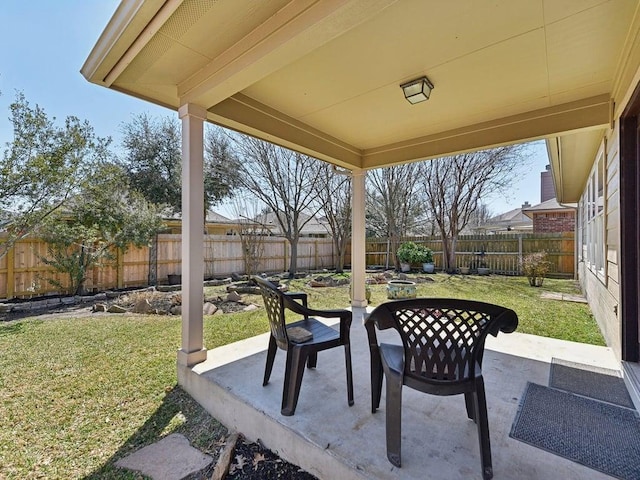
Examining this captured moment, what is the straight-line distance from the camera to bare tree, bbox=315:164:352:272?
11516 mm

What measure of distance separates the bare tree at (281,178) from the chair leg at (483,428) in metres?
9.35

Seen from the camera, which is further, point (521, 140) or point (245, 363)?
point (521, 140)

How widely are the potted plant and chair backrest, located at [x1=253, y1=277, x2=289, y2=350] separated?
999cm

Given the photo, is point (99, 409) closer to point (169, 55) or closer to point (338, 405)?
point (338, 405)

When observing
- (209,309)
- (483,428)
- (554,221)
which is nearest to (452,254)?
(554,221)

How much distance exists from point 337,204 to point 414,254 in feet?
11.4

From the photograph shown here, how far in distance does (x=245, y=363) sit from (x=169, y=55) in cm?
265

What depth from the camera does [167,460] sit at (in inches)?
79.5

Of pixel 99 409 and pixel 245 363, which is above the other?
pixel 245 363

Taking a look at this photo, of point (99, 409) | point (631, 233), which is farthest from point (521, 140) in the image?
point (99, 409)

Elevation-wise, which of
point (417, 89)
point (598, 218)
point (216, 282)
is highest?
point (417, 89)

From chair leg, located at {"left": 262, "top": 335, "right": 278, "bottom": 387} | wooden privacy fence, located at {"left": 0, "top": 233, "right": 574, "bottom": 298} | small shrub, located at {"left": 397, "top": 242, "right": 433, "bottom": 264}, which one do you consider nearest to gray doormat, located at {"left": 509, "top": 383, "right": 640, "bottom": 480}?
chair leg, located at {"left": 262, "top": 335, "right": 278, "bottom": 387}

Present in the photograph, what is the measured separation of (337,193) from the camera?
1200cm

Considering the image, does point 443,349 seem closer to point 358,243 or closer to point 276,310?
point 276,310
